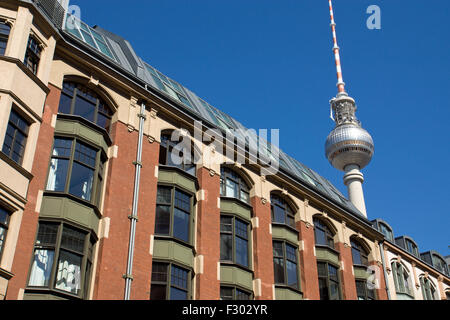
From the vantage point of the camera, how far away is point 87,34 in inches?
1152

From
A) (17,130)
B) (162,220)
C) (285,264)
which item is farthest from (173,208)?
(285,264)

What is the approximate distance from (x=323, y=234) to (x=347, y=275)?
2781mm

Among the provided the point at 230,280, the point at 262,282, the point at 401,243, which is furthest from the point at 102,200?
the point at 401,243

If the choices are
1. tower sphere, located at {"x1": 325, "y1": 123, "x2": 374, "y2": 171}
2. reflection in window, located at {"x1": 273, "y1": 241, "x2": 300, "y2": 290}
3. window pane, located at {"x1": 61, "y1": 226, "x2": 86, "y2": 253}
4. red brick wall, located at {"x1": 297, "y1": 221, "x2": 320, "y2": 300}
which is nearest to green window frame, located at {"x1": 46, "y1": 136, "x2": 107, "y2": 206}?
window pane, located at {"x1": 61, "y1": 226, "x2": 86, "y2": 253}

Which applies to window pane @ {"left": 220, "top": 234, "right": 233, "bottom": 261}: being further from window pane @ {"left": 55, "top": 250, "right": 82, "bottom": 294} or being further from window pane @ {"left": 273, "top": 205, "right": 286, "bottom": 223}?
window pane @ {"left": 55, "top": 250, "right": 82, "bottom": 294}

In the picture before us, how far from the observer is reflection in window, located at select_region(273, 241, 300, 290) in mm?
29797

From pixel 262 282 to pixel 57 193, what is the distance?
11.7 m

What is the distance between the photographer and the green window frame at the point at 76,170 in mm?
21391

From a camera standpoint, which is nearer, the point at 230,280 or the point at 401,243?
the point at 230,280

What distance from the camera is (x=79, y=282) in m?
20.2

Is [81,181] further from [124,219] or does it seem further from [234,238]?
[234,238]

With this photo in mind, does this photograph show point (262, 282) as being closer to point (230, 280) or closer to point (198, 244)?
point (230, 280)

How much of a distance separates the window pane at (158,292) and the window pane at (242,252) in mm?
5475

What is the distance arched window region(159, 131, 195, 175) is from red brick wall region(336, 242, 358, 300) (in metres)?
12.1
